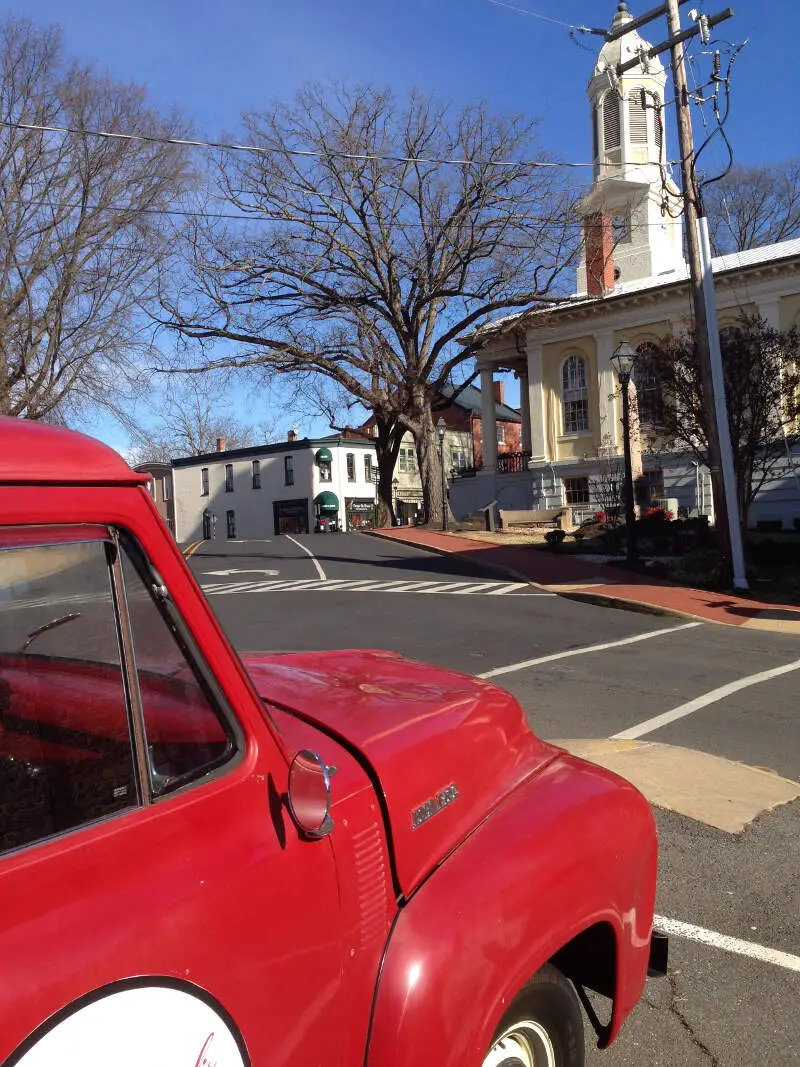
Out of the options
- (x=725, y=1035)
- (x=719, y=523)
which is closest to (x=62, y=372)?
(x=719, y=523)

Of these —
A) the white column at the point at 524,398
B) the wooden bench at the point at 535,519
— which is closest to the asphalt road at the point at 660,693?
the wooden bench at the point at 535,519

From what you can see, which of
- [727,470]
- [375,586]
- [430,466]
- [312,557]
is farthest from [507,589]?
[430,466]

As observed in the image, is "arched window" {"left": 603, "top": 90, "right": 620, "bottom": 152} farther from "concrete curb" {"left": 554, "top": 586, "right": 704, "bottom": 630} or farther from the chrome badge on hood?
the chrome badge on hood

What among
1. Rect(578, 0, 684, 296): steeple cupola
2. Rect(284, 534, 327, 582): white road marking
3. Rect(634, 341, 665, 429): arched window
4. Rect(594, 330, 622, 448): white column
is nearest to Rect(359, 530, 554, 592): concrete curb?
Rect(284, 534, 327, 582): white road marking

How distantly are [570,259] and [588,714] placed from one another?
27848 millimetres

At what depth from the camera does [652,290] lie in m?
33.9

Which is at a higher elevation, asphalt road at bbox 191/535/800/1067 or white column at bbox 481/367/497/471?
white column at bbox 481/367/497/471

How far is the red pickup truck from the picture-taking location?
133 cm

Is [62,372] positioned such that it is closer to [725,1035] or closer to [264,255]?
[264,255]

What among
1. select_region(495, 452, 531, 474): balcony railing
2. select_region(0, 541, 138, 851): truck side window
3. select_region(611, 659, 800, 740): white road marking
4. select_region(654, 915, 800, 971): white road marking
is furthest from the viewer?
select_region(495, 452, 531, 474): balcony railing

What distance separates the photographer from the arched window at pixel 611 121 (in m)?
37.1

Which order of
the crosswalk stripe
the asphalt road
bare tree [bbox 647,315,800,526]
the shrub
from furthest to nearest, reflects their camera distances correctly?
the shrub
bare tree [bbox 647,315,800,526]
the crosswalk stripe
the asphalt road

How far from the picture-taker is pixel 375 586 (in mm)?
17938

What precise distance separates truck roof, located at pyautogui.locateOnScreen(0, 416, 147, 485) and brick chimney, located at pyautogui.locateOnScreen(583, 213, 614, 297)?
109ft
